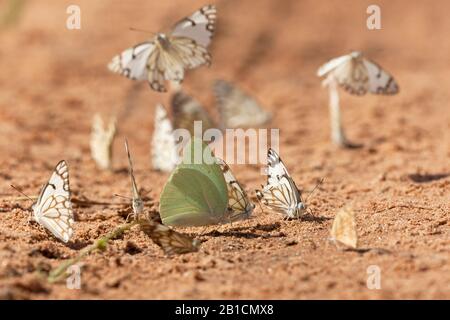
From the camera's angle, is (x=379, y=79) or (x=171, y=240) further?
(x=379, y=79)

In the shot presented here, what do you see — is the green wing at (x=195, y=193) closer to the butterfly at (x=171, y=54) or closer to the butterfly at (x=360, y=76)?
the butterfly at (x=171, y=54)

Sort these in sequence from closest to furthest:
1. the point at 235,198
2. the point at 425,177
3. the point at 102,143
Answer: the point at 235,198
the point at 425,177
the point at 102,143

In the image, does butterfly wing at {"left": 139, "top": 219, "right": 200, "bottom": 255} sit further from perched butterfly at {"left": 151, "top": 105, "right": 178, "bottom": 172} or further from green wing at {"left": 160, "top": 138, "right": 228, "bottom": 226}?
perched butterfly at {"left": 151, "top": 105, "right": 178, "bottom": 172}

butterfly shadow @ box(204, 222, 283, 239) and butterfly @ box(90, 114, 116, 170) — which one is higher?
butterfly @ box(90, 114, 116, 170)

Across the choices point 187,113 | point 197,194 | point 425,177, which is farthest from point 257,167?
point 197,194

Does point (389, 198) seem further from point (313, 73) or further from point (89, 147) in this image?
point (313, 73)

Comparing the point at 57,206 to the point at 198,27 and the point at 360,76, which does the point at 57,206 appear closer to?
the point at 198,27

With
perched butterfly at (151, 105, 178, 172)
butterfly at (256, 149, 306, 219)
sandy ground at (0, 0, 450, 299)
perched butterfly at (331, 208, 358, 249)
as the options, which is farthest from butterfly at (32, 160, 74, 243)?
perched butterfly at (151, 105, 178, 172)
